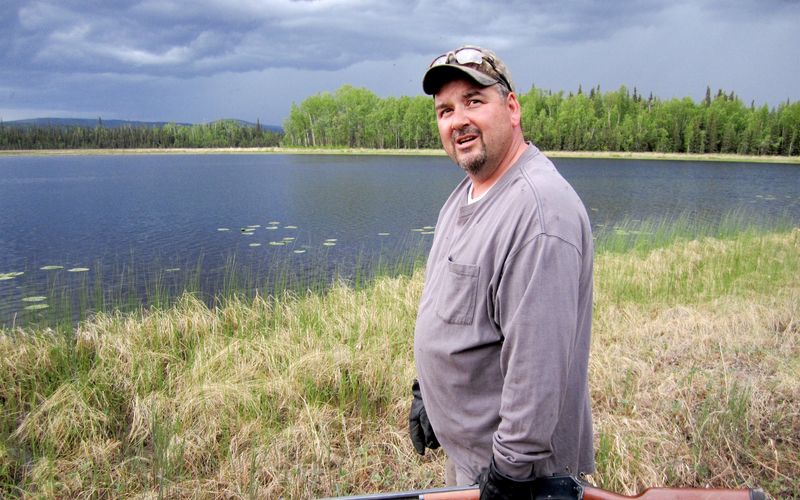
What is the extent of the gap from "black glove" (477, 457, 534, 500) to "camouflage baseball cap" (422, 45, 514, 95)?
3.89 feet

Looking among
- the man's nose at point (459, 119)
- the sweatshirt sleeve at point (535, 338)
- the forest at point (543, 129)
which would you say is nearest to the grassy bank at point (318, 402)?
the sweatshirt sleeve at point (535, 338)

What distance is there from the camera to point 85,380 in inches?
175

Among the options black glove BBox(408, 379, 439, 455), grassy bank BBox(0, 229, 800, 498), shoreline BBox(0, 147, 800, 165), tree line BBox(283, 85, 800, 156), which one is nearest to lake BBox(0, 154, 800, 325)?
grassy bank BBox(0, 229, 800, 498)

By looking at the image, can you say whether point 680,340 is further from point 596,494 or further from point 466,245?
point 466,245

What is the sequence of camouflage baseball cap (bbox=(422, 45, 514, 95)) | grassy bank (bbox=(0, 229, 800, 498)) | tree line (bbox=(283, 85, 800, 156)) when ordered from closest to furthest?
camouflage baseball cap (bbox=(422, 45, 514, 95)) → grassy bank (bbox=(0, 229, 800, 498)) → tree line (bbox=(283, 85, 800, 156))

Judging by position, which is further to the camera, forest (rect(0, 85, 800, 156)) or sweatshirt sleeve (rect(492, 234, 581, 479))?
forest (rect(0, 85, 800, 156))

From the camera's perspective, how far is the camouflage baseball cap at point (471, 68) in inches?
65.6

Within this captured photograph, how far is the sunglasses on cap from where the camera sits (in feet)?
5.57

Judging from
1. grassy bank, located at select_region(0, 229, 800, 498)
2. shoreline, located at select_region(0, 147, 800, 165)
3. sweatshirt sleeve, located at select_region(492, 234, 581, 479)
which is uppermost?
shoreline, located at select_region(0, 147, 800, 165)

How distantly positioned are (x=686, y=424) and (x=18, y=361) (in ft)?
18.4

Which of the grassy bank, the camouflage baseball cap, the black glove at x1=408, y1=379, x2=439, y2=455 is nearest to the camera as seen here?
the camouflage baseball cap

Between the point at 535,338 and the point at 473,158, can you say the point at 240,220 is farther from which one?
the point at 535,338

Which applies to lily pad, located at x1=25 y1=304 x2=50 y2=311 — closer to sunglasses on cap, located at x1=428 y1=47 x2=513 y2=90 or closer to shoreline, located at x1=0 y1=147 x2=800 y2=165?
sunglasses on cap, located at x1=428 y1=47 x2=513 y2=90

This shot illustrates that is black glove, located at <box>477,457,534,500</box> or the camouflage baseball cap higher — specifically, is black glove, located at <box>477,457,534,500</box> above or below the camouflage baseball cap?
below
